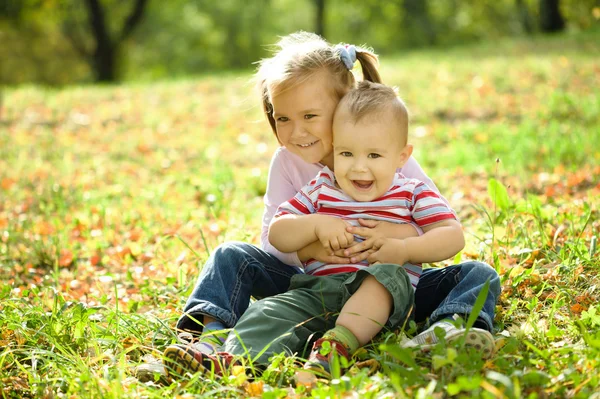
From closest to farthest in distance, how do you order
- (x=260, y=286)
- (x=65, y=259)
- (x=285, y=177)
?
1. (x=260, y=286)
2. (x=285, y=177)
3. (x=65, y=259)

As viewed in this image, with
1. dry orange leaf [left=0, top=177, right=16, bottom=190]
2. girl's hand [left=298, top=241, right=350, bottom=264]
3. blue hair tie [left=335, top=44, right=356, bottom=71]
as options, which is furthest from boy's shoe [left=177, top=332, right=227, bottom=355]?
dry orange leaf [left=0, top=177, right=16, bottom=190]

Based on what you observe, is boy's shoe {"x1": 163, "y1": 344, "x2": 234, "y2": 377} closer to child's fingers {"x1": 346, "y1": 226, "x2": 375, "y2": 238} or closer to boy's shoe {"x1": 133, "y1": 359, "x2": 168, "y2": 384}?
boy's shoe {"x1": 133, "y1": 359, "x2": 168, "y2": 384}

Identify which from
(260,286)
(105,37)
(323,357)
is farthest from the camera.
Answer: (105,37)

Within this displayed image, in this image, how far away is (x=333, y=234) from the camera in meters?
2.45

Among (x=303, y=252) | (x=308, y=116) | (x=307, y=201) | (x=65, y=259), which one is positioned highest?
(x=308, y=116)

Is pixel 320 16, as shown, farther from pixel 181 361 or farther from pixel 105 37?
pixel 181 361

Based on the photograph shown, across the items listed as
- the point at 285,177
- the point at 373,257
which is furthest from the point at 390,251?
the point at 285,177

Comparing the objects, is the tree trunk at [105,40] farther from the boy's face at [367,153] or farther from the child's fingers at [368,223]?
the child's fingers at [368,223]

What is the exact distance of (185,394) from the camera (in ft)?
6.63

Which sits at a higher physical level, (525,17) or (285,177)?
(525,17)

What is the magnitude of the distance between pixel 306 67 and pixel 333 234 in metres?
0.79

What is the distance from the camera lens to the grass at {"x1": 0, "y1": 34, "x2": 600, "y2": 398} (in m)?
2.08

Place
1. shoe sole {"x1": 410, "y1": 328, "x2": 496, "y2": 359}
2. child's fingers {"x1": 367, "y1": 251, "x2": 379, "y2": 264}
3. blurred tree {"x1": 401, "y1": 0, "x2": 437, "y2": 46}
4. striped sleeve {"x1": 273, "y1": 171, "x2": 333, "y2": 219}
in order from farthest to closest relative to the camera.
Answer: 1. blurred tree {"x1": 401, "y1": 0, "x2": 437, "y2": 46}
2. striped sleeve {"x1": 273, "y1": 171, "x2": 333, "y2": 219}
3. child's fingers {"x1": 367, "y1": 251, "x2": 379, "y2": 264}
4. shoe sole {"x1": 410, "y1": 328, "x2": 496, "y2": 359}

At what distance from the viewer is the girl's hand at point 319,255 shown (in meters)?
2.52
